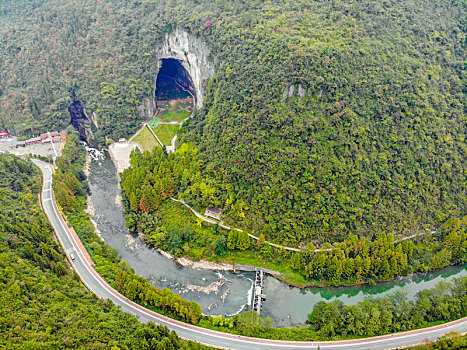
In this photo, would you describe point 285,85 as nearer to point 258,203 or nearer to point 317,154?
point 317,154

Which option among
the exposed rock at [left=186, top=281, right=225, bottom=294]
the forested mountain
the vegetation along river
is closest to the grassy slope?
the forested mountain

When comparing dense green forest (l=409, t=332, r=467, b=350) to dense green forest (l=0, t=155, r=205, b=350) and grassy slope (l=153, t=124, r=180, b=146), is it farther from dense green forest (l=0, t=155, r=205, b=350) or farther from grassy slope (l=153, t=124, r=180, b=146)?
grassy slope (l=153, t=124, r=180, b=146)

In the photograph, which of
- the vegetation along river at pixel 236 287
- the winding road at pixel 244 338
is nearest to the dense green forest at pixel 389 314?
the winding road at pixel 244 338

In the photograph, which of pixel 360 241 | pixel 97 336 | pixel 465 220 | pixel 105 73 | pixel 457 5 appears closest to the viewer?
pixel 97 336

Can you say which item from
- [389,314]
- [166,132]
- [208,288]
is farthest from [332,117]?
[166,132]

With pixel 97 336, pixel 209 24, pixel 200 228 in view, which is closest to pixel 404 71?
pixel 209 24

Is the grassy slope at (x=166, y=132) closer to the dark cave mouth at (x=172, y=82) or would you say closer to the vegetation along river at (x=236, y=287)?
the dark cave mouth at (x=172, y=82)

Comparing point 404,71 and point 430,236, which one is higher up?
point 404,71
